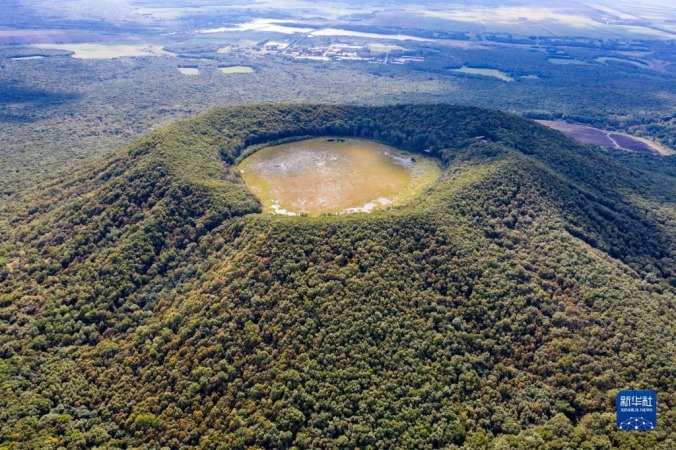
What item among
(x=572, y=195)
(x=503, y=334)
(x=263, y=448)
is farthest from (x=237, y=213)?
(x=572, y=195)

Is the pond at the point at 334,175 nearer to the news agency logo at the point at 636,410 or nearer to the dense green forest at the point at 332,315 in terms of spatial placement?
the dense green forest at the point at 332,315

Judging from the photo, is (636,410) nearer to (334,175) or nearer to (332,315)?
(332,315)

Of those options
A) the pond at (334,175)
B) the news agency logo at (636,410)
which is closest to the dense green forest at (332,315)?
the news agency logo at (636,410)

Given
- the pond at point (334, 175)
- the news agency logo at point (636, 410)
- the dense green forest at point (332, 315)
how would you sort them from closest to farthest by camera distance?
the news agency logo at point (636, 410) → the dense green forest at point (332, 315) → the pond at point (334, 175)

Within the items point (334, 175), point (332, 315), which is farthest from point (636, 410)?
point (334, 175)

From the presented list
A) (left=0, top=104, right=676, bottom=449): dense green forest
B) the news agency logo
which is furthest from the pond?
the news agency logo
